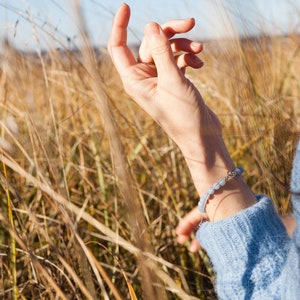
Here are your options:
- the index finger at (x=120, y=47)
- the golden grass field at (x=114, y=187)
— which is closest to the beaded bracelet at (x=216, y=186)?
the golden grass field at (x=114, y=187)

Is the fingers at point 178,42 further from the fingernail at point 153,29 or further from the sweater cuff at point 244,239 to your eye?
the sweater cuff at point 244,239

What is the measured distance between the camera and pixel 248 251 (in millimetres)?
812

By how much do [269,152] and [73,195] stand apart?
1.88ft

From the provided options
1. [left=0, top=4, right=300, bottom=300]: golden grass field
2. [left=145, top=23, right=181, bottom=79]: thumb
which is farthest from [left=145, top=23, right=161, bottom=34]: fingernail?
[left=0, top=4, right=300, bottom=300]: golden grass field

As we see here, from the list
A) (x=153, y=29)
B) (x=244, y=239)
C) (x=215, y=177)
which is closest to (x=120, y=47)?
(x=153, y=29)

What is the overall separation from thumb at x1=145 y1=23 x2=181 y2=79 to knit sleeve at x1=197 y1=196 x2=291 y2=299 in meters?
0.25

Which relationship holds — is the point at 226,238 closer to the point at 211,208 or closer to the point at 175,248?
the point at 211,208

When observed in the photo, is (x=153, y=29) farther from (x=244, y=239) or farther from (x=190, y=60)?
(x=244, y=239)

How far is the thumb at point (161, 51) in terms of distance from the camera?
0.81 m

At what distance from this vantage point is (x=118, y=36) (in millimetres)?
907

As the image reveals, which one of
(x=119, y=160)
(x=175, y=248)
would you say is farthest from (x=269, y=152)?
(x=119, y=160)

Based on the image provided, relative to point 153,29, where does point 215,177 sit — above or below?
below

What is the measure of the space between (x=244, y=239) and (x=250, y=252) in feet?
0.07

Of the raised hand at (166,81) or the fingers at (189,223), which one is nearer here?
the raised hand at (166,81)
